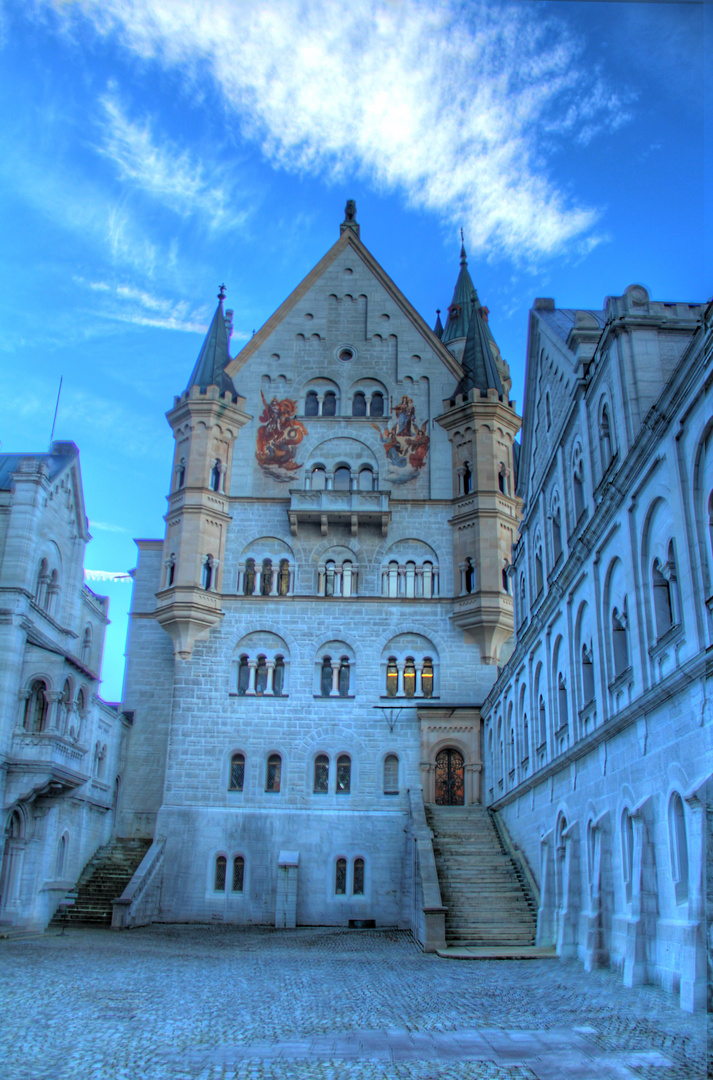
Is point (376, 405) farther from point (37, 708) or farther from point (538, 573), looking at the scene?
point (37, 708)

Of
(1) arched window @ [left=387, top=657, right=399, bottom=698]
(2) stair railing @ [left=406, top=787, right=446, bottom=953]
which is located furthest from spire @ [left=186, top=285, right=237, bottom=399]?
(2) stair railing @ [left=406, top=787, right=446, bottom=953]

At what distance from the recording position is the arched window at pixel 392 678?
118 feet

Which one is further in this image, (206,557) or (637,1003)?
(206,557)

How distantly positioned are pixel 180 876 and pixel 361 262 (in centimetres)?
2805

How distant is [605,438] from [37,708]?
19860 mm

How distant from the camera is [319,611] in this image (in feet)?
121

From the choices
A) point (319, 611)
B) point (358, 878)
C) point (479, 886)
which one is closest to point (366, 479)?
point (319, 611)

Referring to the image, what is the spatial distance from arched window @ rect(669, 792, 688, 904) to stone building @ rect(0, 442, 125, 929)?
19459 mm

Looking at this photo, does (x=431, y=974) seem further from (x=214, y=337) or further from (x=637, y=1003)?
(x=214, y=337)

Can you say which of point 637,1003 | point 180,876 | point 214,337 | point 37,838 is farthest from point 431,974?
point 214,337

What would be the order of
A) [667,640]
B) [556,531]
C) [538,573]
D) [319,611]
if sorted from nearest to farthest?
[667,640] → [556,531] → [538,573] → [319,611]

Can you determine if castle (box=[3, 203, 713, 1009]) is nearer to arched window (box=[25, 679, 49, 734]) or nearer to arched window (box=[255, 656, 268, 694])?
arched window (box=[255, 656, 268, 694])

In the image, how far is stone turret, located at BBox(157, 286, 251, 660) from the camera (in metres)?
36.2

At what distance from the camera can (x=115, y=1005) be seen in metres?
12.9
